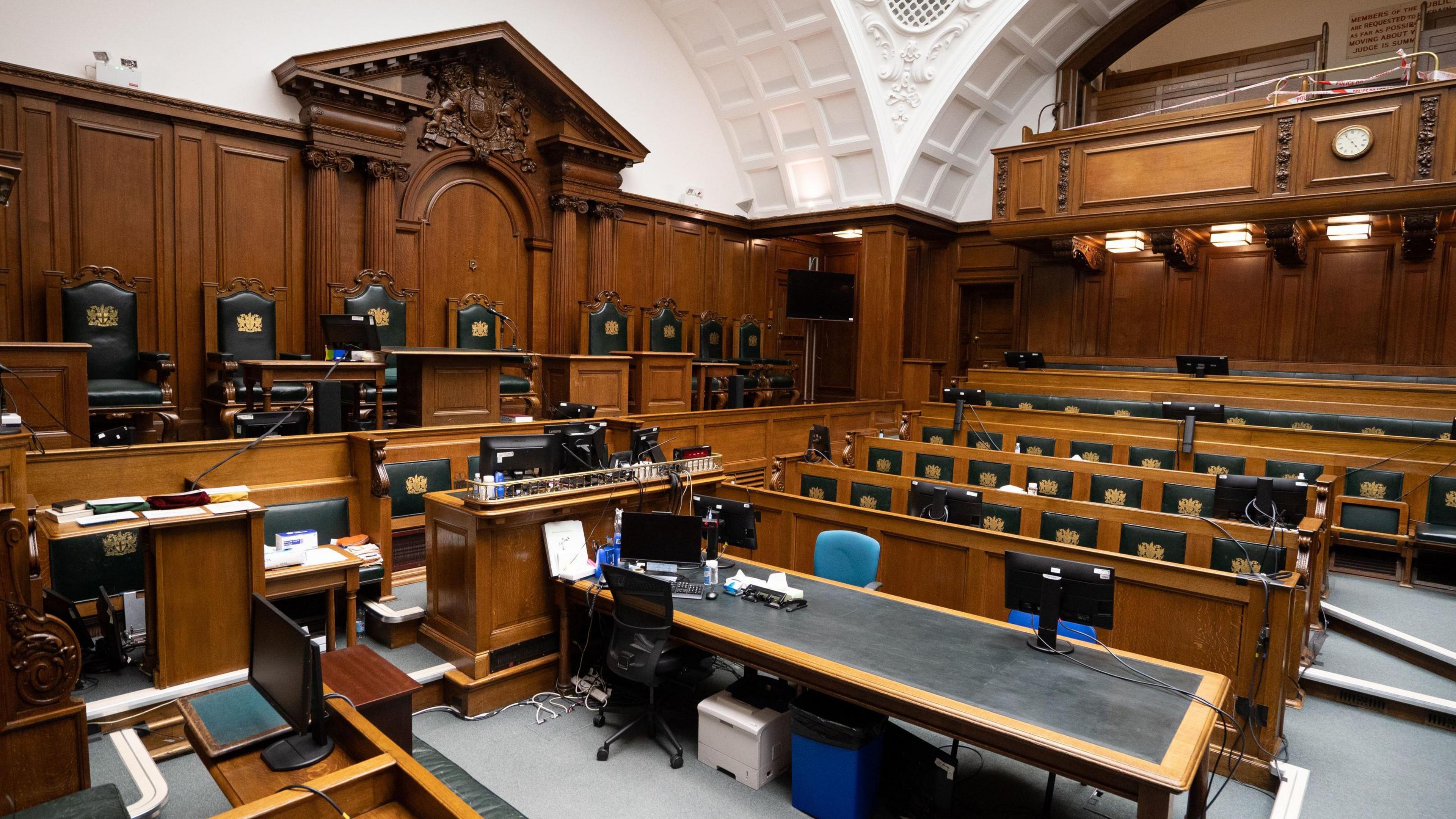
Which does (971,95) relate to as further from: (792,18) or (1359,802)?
(1359,802)

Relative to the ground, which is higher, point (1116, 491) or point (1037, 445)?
point (1037, 445)

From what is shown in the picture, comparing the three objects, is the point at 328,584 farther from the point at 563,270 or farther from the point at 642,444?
the point at 563,270

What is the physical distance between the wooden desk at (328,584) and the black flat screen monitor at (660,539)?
4.26ft

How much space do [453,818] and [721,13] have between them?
1013cm

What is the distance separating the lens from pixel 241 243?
6836mm

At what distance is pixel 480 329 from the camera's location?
825cm

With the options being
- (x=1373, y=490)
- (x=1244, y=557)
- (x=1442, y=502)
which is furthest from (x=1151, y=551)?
(x=1442, y=502)

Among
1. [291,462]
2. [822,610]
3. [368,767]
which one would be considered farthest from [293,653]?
[291,462]

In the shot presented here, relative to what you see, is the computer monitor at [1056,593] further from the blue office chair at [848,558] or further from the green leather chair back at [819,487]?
the green leather chair back at [819,487]

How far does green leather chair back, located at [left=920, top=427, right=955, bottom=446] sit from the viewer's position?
Answer: 7.91m

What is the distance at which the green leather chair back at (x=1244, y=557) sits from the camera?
4.04 m

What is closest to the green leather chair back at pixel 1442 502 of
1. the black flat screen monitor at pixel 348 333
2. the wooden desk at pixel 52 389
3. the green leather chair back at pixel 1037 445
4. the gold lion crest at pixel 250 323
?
the green leather chair back at pixel 1037 445

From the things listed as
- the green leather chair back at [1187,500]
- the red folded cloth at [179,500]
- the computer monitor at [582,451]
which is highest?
the computer monitor at [582,451]

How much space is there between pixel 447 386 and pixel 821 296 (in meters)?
5.80
